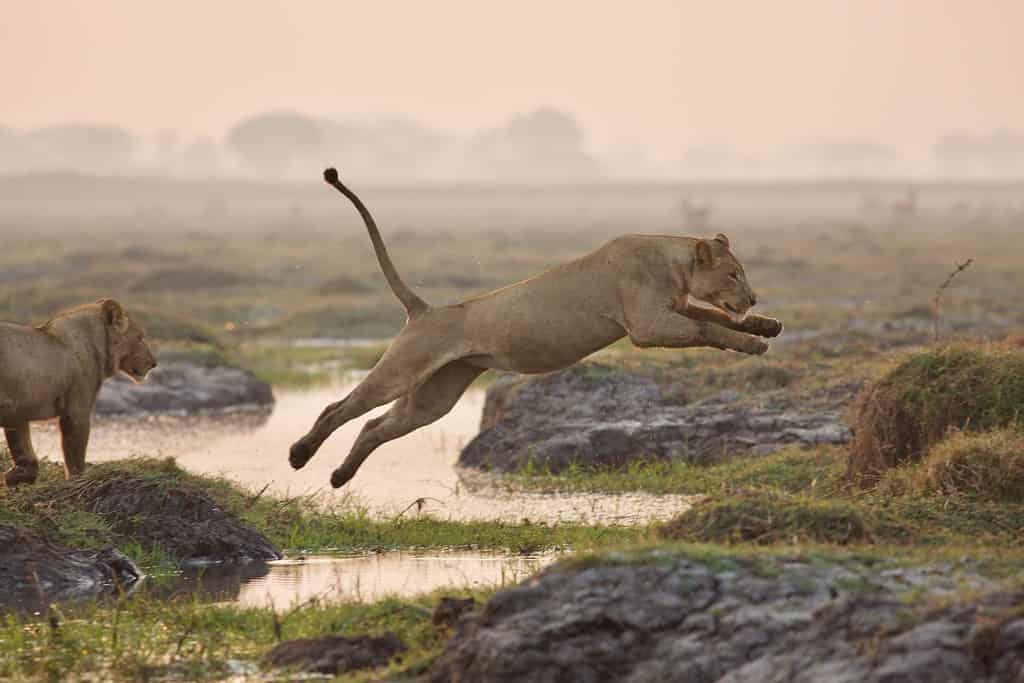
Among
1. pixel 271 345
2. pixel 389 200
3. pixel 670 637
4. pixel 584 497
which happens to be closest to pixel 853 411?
pixel 584 497

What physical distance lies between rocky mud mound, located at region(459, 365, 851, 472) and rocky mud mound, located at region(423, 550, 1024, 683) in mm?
6536

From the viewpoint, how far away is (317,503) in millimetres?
11562

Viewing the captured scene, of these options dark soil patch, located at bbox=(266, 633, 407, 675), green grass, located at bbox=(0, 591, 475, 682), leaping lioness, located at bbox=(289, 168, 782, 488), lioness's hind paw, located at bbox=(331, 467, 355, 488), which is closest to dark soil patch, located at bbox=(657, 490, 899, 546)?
green grass, located at bbox=(0, 591, 475, 682)

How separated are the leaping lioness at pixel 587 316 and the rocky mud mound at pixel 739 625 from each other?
2864 mm

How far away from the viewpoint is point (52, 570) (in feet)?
30.7

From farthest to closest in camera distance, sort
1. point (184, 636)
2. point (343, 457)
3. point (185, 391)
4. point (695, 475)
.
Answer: point (185, 391)
point (343, 457)
point (695, 475)
point (184, 636)

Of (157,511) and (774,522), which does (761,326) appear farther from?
(157,511)

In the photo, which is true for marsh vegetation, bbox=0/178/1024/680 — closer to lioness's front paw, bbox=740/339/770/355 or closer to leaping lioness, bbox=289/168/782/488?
lioness's front paw, bbox=740/339/770/355

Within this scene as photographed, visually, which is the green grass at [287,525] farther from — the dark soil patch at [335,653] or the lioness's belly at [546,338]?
the dark soil patch at [335,653]

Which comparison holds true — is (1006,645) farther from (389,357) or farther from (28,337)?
(28,337)

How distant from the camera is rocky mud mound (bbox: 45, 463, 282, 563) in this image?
10109 millimetres

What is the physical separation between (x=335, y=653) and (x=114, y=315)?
4126mm

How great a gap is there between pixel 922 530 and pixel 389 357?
128 inches

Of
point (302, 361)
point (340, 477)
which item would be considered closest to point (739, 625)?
point (340, 477)
